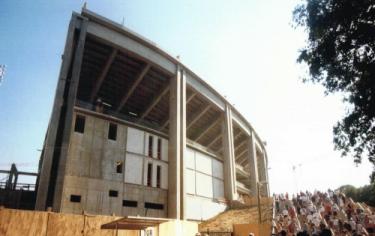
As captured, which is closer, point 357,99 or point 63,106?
point 357,99

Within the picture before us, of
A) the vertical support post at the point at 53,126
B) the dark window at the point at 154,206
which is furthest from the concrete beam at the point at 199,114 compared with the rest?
the vertical support post at the point at 53,126

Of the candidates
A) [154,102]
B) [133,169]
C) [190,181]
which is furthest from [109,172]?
[154,102]

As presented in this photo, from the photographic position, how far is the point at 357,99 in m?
9.87

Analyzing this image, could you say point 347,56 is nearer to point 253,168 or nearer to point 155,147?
point 155,147

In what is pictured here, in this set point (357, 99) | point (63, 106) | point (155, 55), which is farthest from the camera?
point (155, 55)

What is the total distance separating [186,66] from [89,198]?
16.5 metres

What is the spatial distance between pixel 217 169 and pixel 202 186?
15.4ft

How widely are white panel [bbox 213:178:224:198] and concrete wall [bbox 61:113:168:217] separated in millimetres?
8815

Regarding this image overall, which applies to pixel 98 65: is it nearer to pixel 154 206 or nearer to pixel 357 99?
pixel 154 206

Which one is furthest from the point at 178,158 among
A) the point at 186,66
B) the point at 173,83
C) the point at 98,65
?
the point at 98,65

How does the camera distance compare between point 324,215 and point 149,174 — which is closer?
point 324,215

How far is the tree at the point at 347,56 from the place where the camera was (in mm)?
9172

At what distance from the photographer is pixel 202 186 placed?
3341 cm

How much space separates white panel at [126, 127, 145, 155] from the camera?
88.5 feet
